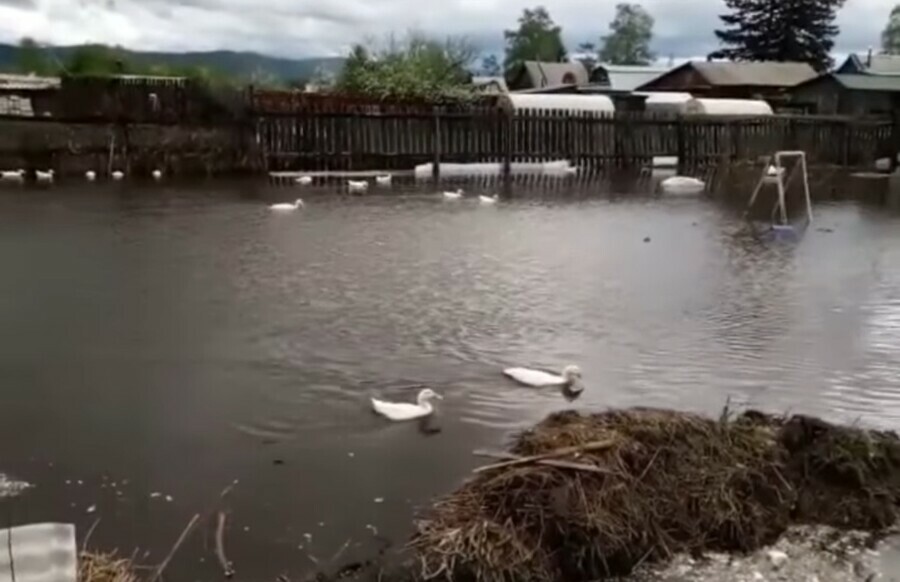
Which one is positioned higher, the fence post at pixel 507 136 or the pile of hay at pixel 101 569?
the fence post at pixel 507 136

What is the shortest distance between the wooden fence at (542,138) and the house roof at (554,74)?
27620mm

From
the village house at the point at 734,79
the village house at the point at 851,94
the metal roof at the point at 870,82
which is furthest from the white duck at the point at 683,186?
the village house at the point at 734,79

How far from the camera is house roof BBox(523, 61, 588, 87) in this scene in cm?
5909

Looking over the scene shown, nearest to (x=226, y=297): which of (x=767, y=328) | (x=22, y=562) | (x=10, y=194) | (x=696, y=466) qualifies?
(x=767, y=328)

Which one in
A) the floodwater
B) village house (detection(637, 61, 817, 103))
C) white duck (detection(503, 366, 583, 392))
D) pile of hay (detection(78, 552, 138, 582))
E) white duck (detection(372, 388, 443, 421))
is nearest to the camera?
pile of hay (detection(78, 552, 138, 582))

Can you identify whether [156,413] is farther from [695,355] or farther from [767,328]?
[767,328]

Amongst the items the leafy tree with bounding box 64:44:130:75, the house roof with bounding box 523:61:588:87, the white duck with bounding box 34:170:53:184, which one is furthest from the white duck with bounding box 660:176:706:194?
the house roof with bounding box 523:61:588:87

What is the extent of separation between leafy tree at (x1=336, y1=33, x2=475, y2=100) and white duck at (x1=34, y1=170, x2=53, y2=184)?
9.01 m

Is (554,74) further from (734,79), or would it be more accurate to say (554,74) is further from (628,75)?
(734,79)

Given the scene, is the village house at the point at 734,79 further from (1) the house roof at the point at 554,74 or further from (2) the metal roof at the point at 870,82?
(1) the house roof at the point at 554,74

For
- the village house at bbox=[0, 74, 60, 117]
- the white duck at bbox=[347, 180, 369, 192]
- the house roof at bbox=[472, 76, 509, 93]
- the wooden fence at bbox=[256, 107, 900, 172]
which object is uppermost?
the house roof at bbox=[472, 76, 509, 93]

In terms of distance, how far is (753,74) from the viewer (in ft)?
165

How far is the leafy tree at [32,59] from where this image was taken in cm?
3131

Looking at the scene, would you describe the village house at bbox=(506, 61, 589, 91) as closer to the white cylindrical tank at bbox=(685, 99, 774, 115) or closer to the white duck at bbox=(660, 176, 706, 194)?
the white cylindrical tank at bbox=(685, 99, 774, 115)
